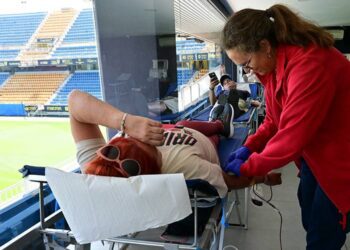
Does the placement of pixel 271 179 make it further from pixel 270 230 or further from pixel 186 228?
pixel 270 230

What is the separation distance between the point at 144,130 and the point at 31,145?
1.55 m

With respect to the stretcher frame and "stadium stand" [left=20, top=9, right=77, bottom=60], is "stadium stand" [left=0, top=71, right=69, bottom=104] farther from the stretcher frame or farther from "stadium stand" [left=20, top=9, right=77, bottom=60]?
the stretcher frame

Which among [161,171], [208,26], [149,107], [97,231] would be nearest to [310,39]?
[161,171]

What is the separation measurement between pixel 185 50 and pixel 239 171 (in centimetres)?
358

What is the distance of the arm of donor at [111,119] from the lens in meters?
0.97

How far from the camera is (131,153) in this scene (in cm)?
96

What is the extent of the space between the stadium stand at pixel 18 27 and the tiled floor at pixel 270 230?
1.45 meters

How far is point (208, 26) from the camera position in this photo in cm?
590

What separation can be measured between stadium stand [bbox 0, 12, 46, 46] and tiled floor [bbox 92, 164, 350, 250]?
1.45 meters

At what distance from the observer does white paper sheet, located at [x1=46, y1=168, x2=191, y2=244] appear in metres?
0.87

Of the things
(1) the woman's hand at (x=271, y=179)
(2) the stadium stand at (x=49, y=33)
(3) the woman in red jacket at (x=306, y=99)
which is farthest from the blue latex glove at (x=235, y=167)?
(2) the stadium stand at (x=49, y=33)

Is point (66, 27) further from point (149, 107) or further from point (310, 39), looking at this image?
point (310, 39)

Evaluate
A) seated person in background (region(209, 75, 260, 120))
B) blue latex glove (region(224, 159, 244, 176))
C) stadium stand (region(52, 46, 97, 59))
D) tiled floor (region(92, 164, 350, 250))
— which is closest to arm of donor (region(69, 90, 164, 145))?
blue latex glove (region(224, 159, 244, 176))

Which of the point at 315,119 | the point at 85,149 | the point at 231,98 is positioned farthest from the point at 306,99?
the point at 231,98
